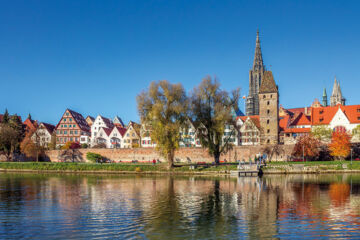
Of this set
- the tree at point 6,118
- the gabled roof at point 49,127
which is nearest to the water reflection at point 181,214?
the tree at point 6,118

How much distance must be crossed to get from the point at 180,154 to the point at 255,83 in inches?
3867

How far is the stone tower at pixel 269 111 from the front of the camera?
80.8 m

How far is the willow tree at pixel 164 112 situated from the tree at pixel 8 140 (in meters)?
38.5

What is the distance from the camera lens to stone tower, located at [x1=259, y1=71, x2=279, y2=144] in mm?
80812

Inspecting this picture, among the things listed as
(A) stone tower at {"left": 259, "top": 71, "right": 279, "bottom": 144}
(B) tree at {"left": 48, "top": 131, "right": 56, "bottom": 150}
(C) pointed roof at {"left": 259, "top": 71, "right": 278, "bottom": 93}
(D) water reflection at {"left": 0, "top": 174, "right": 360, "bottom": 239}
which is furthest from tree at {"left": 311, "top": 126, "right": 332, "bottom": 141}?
(B) tree at {"left": 48, "top": 131, "right": 56, "bottom": 150}

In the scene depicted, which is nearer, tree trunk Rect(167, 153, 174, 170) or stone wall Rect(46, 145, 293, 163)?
tree trunk Rect(167, 153, 174, 170)

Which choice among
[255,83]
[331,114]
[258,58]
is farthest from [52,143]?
[258,58]

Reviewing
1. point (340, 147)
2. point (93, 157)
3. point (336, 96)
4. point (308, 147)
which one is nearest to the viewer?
point (340, 147)

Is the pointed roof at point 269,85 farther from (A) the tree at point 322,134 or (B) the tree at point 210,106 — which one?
(B) the tree at point 210,106

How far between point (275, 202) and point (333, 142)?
153ft

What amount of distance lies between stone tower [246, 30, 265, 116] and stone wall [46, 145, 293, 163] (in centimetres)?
9066

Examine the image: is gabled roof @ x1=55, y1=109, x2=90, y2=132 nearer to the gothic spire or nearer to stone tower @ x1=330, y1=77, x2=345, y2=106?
the gothic spire

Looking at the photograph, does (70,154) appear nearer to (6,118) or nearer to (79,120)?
(6,118)

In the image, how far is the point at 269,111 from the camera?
3214 inches
